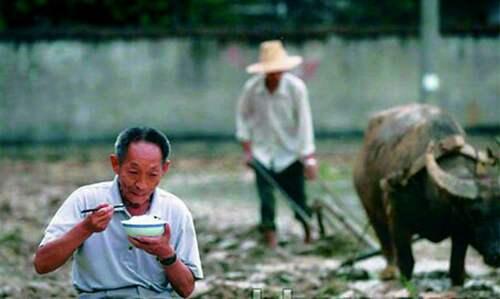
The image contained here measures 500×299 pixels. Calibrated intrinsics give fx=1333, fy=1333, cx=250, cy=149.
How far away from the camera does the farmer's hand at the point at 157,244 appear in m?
5.32

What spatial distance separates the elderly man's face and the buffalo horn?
3775mm

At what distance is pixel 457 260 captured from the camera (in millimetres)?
9641

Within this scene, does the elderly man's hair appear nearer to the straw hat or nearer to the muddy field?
the muddy field

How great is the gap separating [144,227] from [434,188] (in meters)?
4.34

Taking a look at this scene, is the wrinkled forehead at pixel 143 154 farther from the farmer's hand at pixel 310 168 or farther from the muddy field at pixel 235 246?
the farmer's hand at pixel 310 168

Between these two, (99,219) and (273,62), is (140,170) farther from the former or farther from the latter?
(273,62)

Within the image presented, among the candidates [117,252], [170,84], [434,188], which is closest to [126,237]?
[117,252]

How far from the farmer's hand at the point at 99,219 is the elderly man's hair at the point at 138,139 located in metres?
0.35

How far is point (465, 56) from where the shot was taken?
2430 centimetres

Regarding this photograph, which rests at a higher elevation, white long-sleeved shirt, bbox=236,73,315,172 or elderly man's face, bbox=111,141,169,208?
elderly man's face, bbox=111,141,169,208

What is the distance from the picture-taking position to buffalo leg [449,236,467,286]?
9.55 meters

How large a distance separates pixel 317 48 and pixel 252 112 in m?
11.2

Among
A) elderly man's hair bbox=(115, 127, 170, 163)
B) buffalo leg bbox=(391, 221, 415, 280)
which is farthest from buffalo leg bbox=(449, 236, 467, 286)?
elderly man's hair bbox=(115, 127, 170, 163)

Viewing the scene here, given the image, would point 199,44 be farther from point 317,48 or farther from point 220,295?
point 220,295
